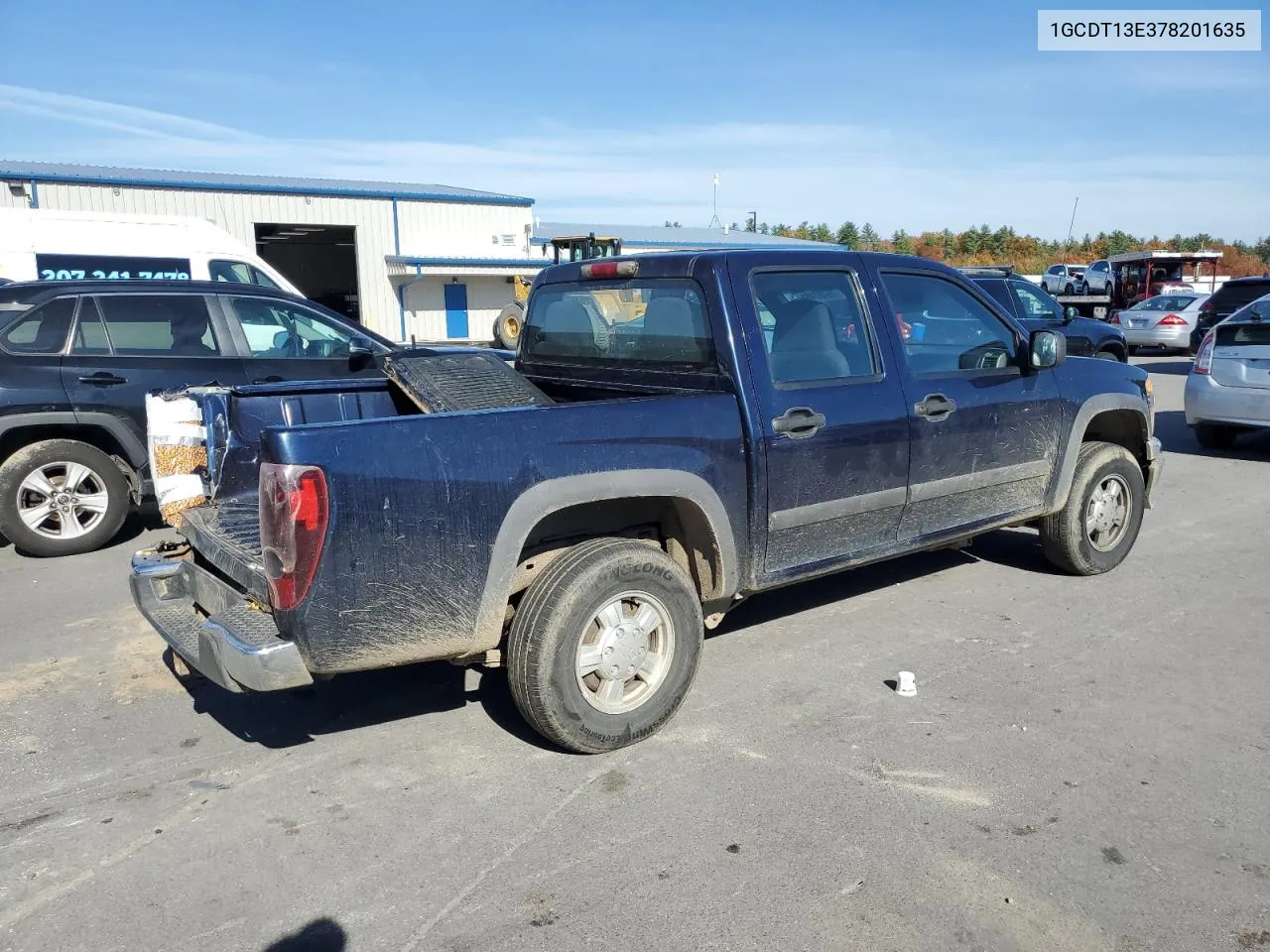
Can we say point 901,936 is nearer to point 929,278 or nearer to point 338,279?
point 929,278

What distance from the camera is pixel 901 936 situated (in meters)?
2.65

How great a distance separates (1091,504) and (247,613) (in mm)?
4599

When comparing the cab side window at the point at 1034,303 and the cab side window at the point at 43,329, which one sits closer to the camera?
the cab side window at the point at 43,329

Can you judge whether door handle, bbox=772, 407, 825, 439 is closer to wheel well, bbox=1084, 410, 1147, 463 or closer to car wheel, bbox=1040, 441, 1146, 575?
car wheel, bbox=1040, 441, 1146, 575

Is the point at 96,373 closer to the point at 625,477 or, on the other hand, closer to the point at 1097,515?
the point at 625,477

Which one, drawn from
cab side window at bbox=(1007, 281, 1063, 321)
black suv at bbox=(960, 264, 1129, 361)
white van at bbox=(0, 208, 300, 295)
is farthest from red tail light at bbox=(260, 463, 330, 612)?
cab side window at bbox=(1007, 281, 1063, 321)

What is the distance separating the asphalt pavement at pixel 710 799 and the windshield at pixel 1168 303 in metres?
18.6

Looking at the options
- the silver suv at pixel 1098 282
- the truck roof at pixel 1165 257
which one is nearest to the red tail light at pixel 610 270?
the silver suv at pixel 1098 282

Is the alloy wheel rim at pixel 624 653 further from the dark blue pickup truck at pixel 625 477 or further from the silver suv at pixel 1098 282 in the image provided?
the silver suv at pixel 1098 282

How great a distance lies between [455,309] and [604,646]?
28928 millimetres

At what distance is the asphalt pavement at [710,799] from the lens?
8.97ft

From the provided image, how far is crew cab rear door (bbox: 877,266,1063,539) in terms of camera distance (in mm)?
4562

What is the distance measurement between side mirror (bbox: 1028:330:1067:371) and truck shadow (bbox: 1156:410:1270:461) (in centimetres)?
631

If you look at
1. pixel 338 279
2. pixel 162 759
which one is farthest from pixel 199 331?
pixel 338 279
